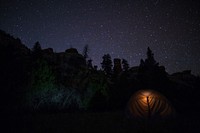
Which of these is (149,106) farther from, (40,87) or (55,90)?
(40,87)

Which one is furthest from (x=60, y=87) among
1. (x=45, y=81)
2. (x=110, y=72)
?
(x=110, y=72)

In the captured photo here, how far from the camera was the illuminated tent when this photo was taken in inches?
527

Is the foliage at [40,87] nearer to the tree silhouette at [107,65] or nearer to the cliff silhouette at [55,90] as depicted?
the cliff silhouette at [55,90]

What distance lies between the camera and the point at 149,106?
13547 millimetres

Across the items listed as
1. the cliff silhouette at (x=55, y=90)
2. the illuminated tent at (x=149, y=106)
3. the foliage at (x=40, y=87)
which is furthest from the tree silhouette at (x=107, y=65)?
the illuminated tent at (x=149, y=106)

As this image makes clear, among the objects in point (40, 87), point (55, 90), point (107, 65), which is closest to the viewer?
point (40, 87)

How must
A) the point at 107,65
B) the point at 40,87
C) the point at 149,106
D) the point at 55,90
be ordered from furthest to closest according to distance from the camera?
the point at 107,65 < the point at 55,90 < the point at 40,87 < the point at 149,106

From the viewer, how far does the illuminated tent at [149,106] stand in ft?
43.9

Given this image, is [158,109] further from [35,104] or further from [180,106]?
[35,104]

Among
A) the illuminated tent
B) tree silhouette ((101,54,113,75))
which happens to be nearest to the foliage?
the illuminated tent

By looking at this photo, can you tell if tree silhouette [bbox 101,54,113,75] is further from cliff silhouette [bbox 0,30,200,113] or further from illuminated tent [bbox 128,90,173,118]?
illuminated tent [bbox 128,90,173,118]

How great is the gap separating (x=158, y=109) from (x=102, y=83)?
58.2 ft

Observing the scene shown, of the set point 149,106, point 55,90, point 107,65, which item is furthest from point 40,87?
point 107,65

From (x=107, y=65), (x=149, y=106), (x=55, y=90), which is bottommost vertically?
(x=149, y=106)
